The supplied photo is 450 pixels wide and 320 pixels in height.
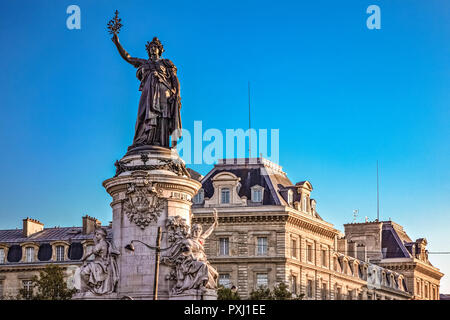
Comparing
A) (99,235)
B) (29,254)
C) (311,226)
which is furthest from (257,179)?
(99,235)

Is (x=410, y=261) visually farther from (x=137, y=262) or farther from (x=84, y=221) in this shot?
(x=137, y=262)

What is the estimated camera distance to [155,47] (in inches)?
1426

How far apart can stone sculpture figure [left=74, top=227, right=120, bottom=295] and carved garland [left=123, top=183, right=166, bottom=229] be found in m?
1.17

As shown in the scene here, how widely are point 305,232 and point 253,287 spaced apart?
8809 millimetres

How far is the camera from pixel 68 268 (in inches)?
3071

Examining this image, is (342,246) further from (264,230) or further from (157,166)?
(157,166)

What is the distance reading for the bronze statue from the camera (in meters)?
35.2

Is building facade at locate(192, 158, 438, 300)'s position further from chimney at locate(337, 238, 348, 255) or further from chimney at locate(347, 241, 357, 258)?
chimney at locate(347, 241, 357, 258)

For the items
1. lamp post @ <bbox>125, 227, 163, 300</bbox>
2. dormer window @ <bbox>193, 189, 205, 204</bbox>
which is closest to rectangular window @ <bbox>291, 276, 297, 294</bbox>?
dormer window @ <bbox>193, 189, 205, 204</bbox>

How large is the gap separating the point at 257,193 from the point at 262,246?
4602mm

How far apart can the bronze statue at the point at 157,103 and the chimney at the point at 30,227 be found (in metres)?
52.5
